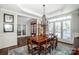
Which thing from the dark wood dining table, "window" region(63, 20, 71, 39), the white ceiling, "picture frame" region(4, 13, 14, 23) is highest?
the white ceiling

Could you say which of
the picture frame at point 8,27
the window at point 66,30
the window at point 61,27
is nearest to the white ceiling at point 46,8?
the window at point 61,27

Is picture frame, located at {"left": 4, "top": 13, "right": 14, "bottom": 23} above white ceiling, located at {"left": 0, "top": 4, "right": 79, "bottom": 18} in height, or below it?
below

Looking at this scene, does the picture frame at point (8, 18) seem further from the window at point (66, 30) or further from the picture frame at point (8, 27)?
the window at point (66, 30)

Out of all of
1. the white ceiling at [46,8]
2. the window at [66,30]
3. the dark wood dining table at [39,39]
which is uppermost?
the white ceiling at [46,8]

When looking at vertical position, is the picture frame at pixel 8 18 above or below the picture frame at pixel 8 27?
above

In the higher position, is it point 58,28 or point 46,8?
point 46,8

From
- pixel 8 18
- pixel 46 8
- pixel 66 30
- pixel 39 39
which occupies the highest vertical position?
pixel 46 8

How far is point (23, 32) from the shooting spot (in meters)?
2.08

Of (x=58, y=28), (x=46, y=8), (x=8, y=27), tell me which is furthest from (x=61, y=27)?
(x=8, y=27)

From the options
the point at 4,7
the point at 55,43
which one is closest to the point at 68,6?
the point at 55,43

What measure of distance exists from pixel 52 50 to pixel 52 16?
69cm

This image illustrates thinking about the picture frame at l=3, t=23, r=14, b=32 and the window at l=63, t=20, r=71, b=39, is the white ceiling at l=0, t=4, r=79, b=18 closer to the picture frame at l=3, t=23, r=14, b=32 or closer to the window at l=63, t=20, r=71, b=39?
the window at l=63, t=20, r=71, b=39

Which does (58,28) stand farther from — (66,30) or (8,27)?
(8,27)

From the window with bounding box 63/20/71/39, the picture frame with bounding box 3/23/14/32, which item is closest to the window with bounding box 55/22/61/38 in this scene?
the window with bounding box 63/20/71/39
